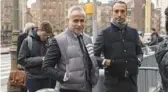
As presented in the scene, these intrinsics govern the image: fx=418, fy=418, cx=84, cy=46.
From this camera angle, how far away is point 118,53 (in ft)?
15.8

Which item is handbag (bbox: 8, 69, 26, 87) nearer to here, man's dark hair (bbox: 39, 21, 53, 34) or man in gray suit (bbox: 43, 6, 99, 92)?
man's dark hair (bbox: 39, 21, 53, 34)

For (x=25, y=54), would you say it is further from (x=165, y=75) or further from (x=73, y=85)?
(x=165, y=75)

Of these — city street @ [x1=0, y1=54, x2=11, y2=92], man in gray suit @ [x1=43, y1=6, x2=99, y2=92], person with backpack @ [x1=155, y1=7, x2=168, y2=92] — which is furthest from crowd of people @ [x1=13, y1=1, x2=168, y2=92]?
city street @ [x1=0, y1=54, x2=11, y2=92]

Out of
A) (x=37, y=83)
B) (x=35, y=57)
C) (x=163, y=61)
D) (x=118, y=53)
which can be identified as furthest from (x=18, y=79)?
(x=163, y=61)

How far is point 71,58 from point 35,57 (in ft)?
7.10

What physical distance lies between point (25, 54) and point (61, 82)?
2.21 metres

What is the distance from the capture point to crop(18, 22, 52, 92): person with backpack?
6.14 metres

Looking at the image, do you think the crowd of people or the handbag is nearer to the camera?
the crowd of people

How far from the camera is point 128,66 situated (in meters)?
4.84

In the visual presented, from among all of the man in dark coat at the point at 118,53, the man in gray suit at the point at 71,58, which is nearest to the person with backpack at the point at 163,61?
the man in gray suit at the point at 71,58

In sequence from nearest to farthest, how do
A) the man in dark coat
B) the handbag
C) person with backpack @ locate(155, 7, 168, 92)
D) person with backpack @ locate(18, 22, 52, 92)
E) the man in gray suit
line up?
person with backpack @ locate(155, 7, 168, 92) → the man in gray suit → the man in dark coat → person with backpack @ locate(18, 22, 52, 92) → the handbag

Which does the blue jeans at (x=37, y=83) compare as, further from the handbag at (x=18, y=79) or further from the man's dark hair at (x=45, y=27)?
the handbag at (x=18, y=79)

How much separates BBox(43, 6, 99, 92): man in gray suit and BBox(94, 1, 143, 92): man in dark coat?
694 millimetres

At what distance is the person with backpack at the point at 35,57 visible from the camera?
6137 mm
